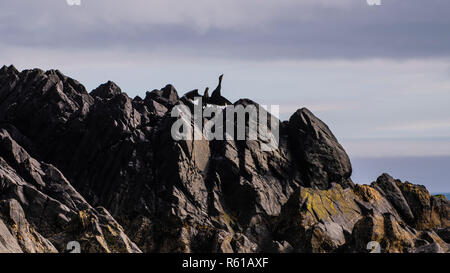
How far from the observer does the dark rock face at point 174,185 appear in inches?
5369

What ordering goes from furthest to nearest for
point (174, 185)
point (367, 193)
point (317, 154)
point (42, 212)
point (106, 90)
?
point (106, 90)
point (317, 154)
point (367, 193)
point (174, 185)
point (42, 212)

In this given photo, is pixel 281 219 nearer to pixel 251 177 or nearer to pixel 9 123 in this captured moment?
pixel 251 177

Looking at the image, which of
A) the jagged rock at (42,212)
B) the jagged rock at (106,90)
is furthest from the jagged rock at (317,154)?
the jagged rock at (42,212)

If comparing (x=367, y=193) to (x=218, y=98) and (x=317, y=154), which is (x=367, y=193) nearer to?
(x=317, y=154)

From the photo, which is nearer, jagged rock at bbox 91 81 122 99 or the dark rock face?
the dark rock face

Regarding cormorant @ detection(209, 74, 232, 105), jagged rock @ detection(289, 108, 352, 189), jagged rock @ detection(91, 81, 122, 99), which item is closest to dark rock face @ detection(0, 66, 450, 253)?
jagged rock @ detection(289, 108, 352, 189)

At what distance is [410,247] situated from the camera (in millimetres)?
128875

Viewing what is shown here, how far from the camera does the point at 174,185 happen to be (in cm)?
15338

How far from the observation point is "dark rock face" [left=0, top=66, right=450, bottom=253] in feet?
447

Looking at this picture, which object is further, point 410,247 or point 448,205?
point 448,205

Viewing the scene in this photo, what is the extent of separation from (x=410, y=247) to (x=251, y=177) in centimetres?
4165

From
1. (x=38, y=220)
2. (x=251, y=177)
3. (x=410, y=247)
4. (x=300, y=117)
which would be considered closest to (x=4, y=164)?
(x=38, y=220)

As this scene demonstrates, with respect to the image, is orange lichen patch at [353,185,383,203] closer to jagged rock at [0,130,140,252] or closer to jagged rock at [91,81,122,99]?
jagged rock at [0,130,140,252]

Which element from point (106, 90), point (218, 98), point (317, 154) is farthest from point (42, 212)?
point (317, 154)
